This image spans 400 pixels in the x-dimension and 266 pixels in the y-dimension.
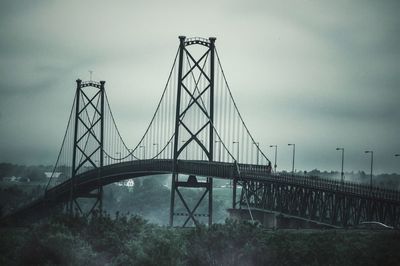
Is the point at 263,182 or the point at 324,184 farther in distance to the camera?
the point at 263,182

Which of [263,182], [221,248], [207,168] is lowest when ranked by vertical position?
[221,248]

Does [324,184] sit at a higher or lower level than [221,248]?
higher

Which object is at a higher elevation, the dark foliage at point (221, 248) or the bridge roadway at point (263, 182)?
the bridge roadway at point (263, 182)

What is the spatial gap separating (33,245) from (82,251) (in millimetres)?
3496

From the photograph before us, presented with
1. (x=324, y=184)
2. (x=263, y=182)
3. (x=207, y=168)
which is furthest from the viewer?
(x=207, y=168)

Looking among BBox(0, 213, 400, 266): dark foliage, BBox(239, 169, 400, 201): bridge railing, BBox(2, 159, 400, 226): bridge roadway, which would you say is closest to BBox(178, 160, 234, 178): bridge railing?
BBox(2, 159, 400, 226): bridge roadway

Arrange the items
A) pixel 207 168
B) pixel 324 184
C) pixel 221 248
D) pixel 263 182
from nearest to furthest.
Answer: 1. pixel 221 248
2. pixel 324 184
3. pixel 263 182
4. pixel 207 168

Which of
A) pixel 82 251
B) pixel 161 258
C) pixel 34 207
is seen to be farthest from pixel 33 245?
pixel 34 207

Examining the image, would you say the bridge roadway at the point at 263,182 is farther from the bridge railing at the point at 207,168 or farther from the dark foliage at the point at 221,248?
the dark foliage at the point at 221,248

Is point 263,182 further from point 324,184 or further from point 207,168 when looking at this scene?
point 207,168

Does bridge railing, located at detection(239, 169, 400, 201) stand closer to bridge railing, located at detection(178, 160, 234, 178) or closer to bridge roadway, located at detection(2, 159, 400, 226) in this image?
bridge roadway, located at detection(2, 159, 400, 226)

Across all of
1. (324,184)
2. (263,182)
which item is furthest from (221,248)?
(263,182)

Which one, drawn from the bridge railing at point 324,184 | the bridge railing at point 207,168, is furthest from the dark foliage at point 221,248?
the bridge railing at point 207,168

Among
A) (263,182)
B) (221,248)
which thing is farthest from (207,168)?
(221,248)
